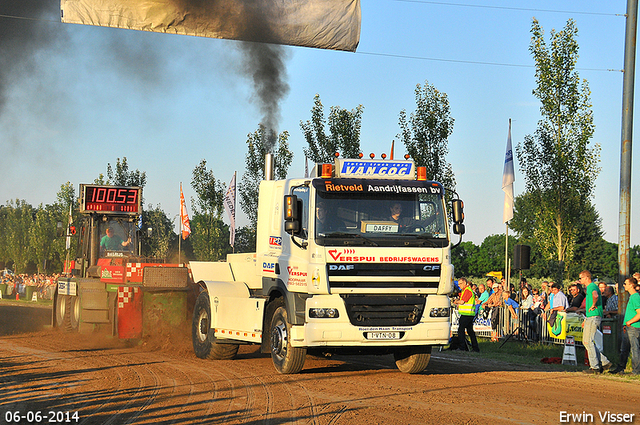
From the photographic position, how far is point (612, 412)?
860 centimetres

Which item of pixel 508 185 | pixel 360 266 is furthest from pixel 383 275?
pixel 508 185

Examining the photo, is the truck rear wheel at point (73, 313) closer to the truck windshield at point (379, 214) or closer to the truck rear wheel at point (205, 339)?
the truck rear wheel at point (205, 339)

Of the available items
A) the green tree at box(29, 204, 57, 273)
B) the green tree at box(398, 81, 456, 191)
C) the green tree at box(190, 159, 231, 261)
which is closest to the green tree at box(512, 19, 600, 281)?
the green tree at box(398, 81, 456, 191)

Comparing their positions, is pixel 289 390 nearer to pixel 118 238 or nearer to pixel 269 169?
pixel 269 169

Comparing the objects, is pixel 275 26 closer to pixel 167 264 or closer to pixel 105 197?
pixel 167 264

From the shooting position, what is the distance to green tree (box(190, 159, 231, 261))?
126 ft

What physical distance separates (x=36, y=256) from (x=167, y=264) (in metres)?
56.2

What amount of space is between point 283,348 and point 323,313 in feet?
4.04

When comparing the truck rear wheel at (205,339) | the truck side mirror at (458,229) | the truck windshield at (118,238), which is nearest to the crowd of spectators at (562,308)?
the truck side mirror at (458,229)

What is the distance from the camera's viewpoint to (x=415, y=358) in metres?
11.9

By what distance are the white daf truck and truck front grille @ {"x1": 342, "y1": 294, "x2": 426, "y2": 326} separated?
15mm

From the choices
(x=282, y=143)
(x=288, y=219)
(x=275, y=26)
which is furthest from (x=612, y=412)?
(x=282, y=143)

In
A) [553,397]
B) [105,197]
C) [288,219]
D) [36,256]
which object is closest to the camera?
[553,397]

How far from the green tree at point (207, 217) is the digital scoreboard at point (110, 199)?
1809cm
